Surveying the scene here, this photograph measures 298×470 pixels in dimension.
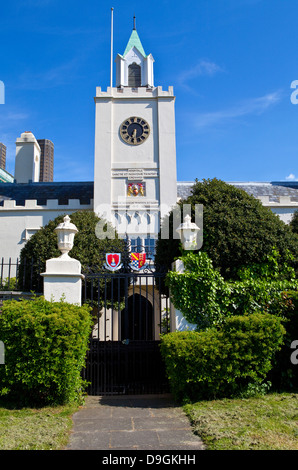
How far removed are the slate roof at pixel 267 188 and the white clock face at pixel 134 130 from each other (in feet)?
15.4

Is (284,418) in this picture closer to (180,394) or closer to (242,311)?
(180,394)

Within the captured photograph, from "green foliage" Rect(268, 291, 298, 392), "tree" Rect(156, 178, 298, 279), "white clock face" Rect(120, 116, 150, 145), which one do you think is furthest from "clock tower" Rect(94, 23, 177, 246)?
"green foliage" Rect(268, 291, 298, 392)

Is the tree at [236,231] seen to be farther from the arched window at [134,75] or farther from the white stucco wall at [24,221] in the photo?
the arched window at [134,75]

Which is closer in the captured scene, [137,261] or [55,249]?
[137,261]

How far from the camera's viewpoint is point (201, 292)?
26.1 feet

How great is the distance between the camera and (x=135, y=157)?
2395 cm

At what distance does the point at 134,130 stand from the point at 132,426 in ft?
69.0

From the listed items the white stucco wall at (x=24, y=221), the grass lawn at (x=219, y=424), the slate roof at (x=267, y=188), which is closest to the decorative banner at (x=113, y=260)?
the grass lawn at (x=219, y=424)

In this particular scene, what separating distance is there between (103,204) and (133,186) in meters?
2.22

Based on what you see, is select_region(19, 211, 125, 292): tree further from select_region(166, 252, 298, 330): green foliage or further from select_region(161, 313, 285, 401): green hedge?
select_region(161, 313, 285, 401): green hedge

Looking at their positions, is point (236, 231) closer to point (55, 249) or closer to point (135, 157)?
point (55, 249)

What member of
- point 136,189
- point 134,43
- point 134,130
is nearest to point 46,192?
point 136,189

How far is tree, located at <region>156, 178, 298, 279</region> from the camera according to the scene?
10812 millimetres

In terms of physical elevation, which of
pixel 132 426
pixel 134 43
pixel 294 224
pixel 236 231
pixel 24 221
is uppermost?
pixel 134 43
